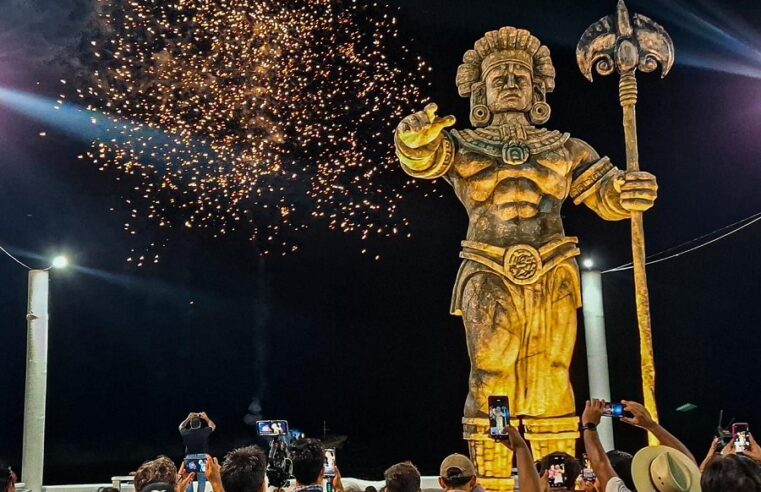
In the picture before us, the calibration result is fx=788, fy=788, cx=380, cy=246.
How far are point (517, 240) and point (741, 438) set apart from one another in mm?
2779

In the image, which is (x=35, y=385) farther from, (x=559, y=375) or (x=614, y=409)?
(x=614, y=409)

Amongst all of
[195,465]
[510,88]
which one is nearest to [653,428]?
[195,465]

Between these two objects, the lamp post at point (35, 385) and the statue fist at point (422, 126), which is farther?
the lamp post at point (35, 385)

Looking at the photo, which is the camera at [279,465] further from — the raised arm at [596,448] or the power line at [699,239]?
the power line at [699,239]

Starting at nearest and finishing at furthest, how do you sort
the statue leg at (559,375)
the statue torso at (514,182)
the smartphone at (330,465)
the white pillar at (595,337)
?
the smartphone at (330,465) → the statue leg at (559,375) → the statue torso at (514,182) → the white pillar at (595,337)

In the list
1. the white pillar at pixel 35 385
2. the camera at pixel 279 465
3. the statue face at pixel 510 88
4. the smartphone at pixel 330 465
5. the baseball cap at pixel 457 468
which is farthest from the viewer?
the white pillar at pixel 35 385

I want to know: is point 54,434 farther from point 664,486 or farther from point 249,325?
point 664,486

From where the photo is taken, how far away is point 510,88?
6953 millimetres

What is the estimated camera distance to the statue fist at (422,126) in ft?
20.9

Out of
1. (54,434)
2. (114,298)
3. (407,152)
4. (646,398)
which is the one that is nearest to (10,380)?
(54,434)

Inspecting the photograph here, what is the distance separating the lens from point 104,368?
13203 millimetres

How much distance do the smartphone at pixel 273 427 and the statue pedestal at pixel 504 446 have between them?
2.06m

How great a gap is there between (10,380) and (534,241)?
30.9 feet

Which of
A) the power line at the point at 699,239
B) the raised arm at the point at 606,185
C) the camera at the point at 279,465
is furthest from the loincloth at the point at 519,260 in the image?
the power line at the point at 699,239
